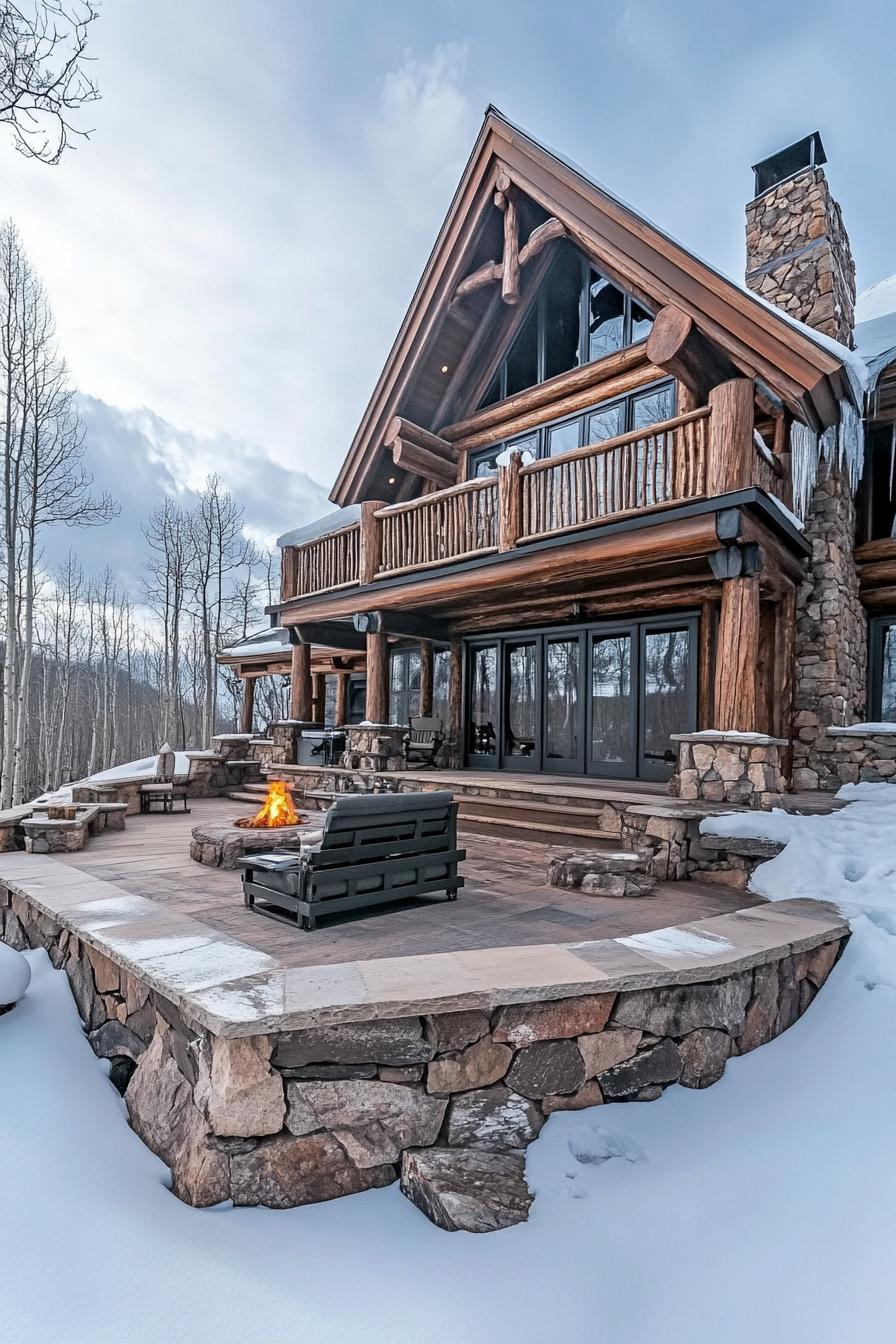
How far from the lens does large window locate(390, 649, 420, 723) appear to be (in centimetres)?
1181

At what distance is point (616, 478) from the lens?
6633 mm

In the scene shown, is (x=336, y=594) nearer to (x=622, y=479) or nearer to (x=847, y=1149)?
(x=622, y=479)

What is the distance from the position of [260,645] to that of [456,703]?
7460 millimetres

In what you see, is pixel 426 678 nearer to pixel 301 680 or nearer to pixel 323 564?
pixel 301 680

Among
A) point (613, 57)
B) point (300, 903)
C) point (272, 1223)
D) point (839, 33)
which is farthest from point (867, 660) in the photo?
point (613, 57)

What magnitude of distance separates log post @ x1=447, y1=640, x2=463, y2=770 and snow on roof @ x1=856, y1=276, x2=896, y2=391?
256 inches

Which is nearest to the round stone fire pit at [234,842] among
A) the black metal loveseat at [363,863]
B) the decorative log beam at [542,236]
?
the black metal loveseat at [363,863]

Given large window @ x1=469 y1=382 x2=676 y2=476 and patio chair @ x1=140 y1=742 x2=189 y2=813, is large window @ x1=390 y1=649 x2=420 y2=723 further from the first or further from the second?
patio chair @ x1=140 y1=742 x2=189 y2=813

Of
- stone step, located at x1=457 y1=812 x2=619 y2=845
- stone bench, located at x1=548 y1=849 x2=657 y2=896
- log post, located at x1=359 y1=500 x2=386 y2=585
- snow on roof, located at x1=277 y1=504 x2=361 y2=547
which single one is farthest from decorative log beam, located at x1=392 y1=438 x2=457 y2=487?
stone bench, located at x1=548 y1=849 x2=657 y2=896

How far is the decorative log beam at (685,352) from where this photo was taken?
20.0ft

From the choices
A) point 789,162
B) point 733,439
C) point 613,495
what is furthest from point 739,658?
point 789,162

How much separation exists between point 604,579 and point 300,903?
557 centimetres

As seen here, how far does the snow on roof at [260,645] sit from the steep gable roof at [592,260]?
5569 mm

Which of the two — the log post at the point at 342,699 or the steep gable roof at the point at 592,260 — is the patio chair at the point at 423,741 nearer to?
the steep gable roof at the point at 592,260
